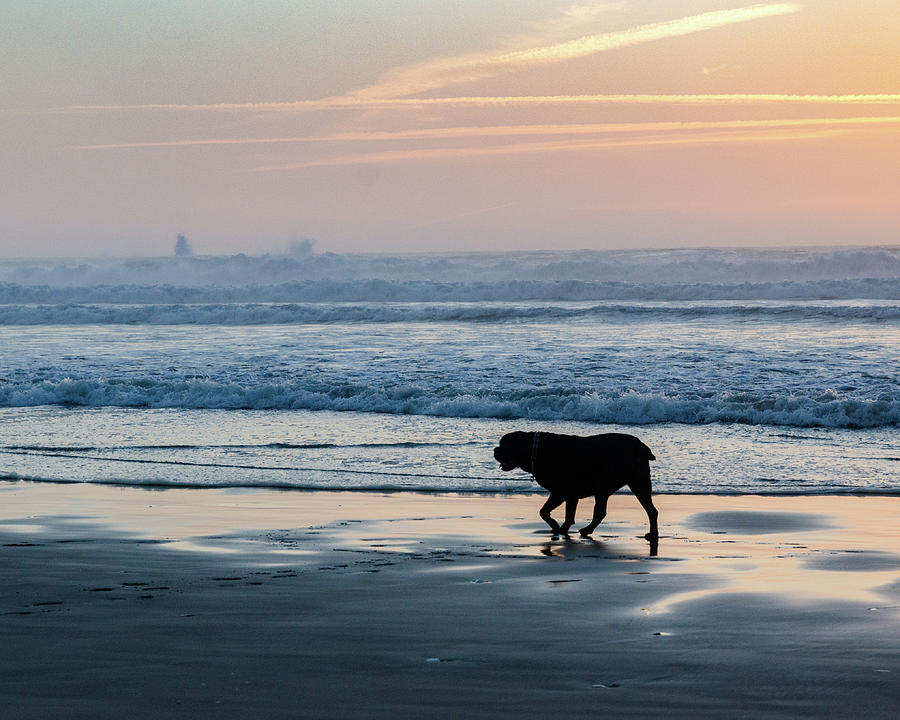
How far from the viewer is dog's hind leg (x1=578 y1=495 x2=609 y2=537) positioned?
8086 millimetres

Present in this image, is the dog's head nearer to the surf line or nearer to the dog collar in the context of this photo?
the dog collar

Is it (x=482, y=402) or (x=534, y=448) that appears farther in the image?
(x=482, y=402)

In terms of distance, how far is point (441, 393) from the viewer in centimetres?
1736

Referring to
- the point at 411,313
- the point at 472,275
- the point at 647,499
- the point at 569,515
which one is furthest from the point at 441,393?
the point at 472,275

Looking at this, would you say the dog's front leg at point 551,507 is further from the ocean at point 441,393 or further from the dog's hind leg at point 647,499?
the ocean at point 441,393

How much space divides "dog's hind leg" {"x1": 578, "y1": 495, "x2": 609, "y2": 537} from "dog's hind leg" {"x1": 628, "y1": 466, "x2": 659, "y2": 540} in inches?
9.3

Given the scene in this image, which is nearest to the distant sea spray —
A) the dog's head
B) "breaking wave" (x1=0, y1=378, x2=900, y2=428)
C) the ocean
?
the ocean

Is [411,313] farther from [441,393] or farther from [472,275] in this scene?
[472,275]

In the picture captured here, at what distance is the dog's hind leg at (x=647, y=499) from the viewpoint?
796cm

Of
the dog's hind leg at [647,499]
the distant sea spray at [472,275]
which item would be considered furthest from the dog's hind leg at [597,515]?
the distant sea spray at [472,275]

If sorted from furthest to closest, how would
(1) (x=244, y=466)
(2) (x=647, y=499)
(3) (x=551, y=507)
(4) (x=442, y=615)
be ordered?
(1) (x=244, y=466)
(3) (x=551, y=507)
(2) (x=647, y=499)
(4) (x=442, y=615)

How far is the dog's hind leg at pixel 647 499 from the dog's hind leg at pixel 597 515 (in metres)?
0.24

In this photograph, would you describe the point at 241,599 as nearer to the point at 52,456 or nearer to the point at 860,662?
the point at 860,662

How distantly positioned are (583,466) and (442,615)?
10.0 feet
